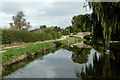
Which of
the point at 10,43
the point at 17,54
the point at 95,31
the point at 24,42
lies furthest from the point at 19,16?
the point at 95,31

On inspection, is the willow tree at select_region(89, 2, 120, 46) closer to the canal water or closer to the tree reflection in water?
the tree reflection in water

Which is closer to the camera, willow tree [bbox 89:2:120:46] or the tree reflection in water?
the tree reflection in water

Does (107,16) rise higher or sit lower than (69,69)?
higher

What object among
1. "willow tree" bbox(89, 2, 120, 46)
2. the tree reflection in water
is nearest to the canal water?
the tree reflection in water

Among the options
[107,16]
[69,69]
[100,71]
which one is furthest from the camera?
[107,16]

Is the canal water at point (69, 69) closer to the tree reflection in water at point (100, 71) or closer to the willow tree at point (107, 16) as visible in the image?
the tree reflection in water at point (100, 71)

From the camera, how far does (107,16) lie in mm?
8859

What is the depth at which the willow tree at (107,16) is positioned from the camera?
28.2 ft

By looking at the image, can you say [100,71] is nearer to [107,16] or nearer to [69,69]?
[69,69]

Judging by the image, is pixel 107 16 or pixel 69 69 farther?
pixel 107 16

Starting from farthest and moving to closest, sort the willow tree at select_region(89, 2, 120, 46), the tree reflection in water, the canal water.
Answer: the willow tree at select_region(89, 2, 120, 46)
the canal water
the tree reflection in water

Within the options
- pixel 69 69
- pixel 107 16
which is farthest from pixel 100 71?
pixel 107 16

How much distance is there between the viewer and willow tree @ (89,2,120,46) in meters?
8.59

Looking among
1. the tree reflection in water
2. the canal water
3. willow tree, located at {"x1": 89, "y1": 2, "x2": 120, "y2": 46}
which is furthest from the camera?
willow tree, located at {"x1": 89, "y1": 2, "x2": 120, "y2": 46}
